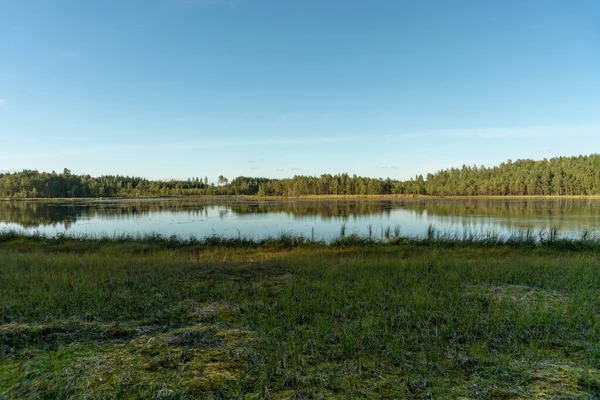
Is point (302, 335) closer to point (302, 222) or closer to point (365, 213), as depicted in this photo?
point (302, 222)

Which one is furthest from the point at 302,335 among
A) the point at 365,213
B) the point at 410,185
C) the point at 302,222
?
the point at 410,185

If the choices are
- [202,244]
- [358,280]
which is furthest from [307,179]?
[358,280]

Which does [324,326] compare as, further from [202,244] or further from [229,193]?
[229,193]

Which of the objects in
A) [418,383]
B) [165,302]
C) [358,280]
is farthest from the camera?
[358,280]

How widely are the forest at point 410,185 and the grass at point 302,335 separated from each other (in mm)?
136774

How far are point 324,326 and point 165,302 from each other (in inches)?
110

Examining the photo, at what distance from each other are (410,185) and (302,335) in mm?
162855

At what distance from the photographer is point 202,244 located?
17.5 m

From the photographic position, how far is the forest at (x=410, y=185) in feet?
388

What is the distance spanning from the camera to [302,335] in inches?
156

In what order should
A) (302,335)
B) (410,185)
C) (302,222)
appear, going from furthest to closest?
(410,185) < (302,222) < (302,335)

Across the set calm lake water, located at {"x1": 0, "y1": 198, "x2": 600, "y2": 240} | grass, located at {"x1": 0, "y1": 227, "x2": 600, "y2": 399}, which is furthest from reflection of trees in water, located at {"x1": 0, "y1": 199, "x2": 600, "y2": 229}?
grass, located at {"x1": 0, "y1": 227, "x2": 600, "y2": 399}

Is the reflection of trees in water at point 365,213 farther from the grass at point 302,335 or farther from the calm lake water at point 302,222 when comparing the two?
the grass at point 302,335

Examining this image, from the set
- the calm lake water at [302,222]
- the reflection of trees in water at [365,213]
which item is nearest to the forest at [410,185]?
the reflection of trees in water at [365,213]
